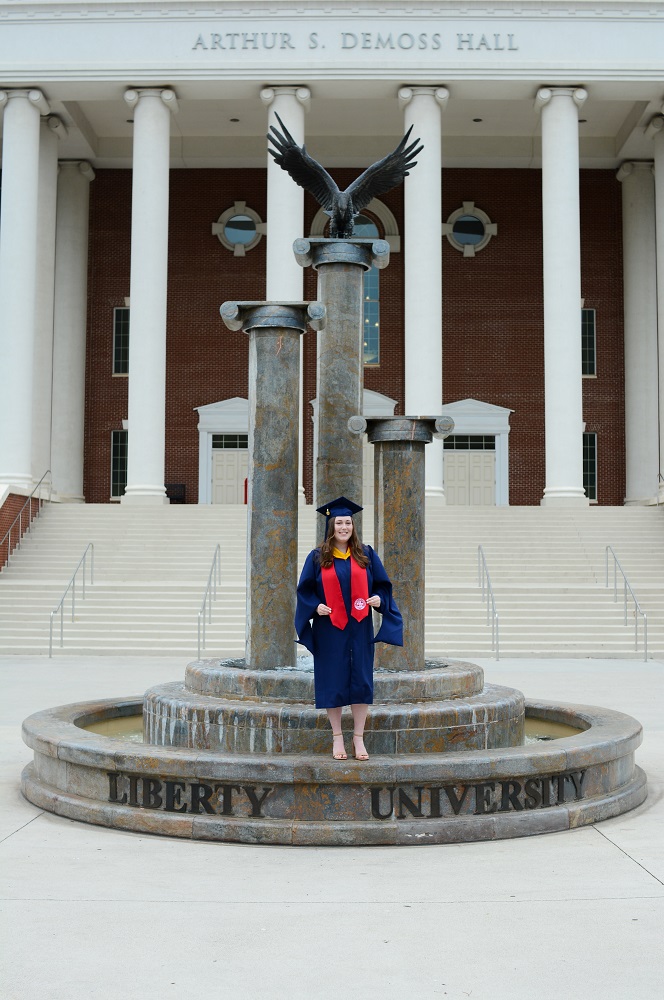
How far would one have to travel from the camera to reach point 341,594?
6996mm

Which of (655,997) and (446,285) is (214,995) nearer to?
(655,997)

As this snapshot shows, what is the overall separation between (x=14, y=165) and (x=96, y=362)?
348 inches

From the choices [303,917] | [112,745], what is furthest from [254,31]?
[303,917]

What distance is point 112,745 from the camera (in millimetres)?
7312

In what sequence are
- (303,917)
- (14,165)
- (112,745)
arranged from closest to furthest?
(303,917)
(112,745)
(14,165)

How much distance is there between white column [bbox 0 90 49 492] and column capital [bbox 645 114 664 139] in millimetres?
16674

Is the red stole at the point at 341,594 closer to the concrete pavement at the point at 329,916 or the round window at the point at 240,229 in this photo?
the concrete pavement at the point at 329,916

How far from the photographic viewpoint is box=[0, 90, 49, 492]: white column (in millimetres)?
29234

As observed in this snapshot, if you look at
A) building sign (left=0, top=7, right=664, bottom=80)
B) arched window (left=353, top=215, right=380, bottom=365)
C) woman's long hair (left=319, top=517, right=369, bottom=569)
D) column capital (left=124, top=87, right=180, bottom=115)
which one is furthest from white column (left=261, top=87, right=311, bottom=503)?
woman's long hair (left=319, top=517, right=369, bottom=569)

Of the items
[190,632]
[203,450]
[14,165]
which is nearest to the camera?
[190,632]

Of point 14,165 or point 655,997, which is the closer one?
point 655,997

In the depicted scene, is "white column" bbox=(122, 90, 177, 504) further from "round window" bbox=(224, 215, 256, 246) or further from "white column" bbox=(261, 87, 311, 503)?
"round window" bbox=(224, 215, 256, 246)

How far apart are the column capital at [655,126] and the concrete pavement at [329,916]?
28.2 metres

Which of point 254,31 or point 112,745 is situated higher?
point 254,31
